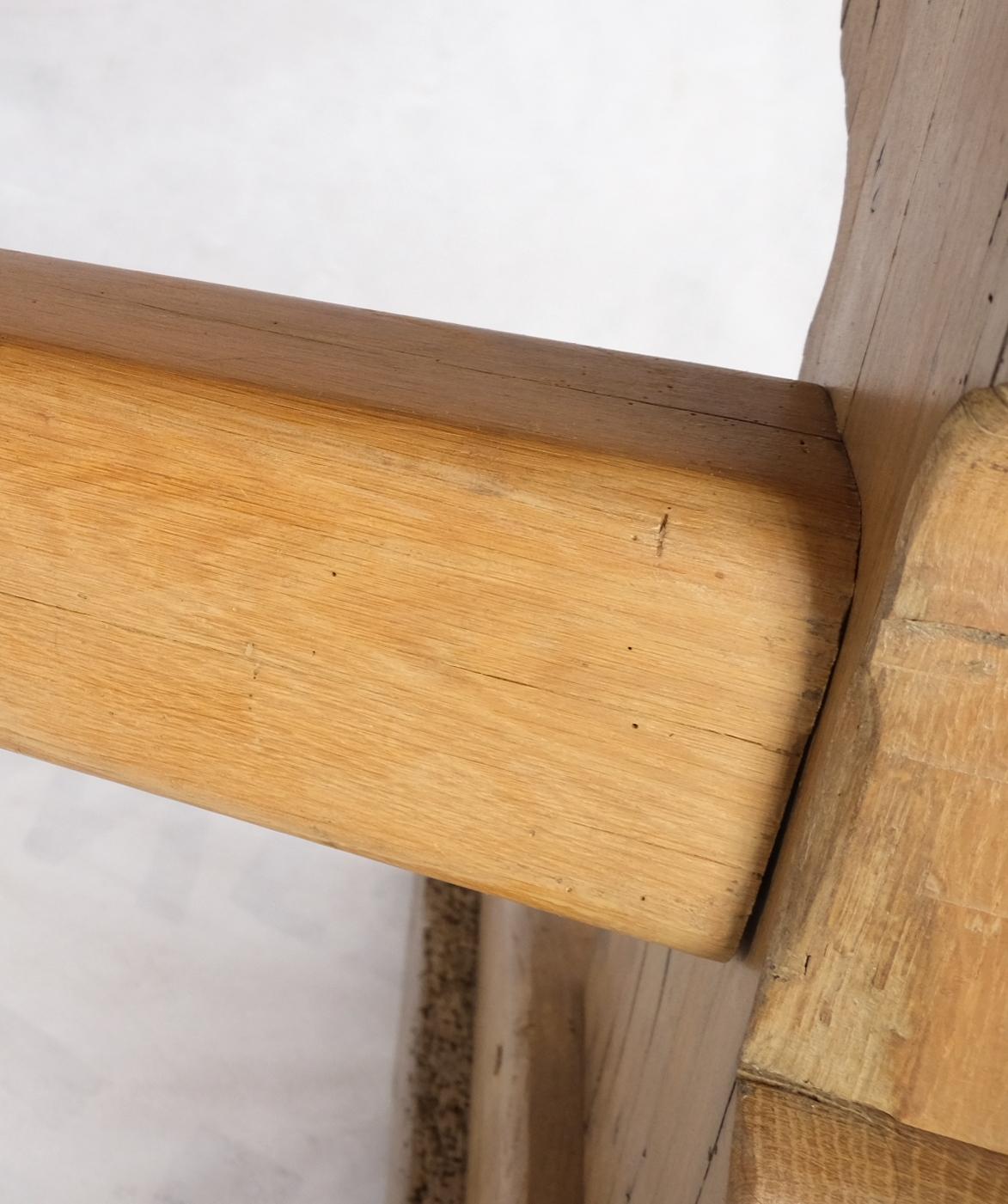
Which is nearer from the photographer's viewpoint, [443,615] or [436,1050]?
[443,615]

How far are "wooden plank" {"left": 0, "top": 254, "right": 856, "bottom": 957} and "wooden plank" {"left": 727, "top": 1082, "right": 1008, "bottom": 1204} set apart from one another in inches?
2.5

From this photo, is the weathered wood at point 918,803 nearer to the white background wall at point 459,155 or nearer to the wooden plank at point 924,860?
the wooden plank at point 924,860

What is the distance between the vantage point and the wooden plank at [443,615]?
0.38 m

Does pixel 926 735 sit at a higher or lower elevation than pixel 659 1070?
higher

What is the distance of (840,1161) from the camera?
1.27ft

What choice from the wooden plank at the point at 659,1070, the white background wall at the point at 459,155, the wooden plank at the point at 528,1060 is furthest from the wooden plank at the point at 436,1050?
the white background wall at the point at 459,155

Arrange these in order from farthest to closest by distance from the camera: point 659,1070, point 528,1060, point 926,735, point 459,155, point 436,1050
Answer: point 459,155 < point 436,1050 < point 528,1060 < point 659,1070 < point 926,735

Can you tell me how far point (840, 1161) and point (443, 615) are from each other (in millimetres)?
214

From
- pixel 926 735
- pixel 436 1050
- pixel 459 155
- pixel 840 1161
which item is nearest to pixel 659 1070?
pixel 840 1161

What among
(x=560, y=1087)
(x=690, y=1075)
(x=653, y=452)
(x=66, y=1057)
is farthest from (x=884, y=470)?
(x=66, y=1057)

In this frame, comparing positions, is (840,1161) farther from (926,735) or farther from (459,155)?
(459,155)

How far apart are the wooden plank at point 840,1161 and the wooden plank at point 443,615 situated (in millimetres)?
63

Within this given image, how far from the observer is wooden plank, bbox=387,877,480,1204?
108cm

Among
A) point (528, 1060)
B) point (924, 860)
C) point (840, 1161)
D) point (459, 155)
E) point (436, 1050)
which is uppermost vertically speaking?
point (459, 155)
